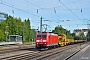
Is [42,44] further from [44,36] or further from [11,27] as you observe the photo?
[11,27]

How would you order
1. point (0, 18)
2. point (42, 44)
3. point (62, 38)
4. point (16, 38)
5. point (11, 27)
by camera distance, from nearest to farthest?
point (42, 44), point (62, 38), point (16, 38), point (11, 27), point (0, 18)

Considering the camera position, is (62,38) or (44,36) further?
(62,38)

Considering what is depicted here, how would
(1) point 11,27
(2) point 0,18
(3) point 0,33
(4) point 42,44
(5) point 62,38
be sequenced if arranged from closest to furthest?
(4) point 42,44 < (5) point 62,38 < (3) point 0,33 < (1) point 11,27 < (2) point 0,18

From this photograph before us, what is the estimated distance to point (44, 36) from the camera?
39.5 metres

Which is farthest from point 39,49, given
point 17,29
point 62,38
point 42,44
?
point 17,29

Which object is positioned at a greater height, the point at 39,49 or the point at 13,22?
the point at 13,22

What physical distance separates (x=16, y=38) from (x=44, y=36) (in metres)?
36.5

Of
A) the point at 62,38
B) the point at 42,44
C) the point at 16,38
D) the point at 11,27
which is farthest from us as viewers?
the point at 11,27

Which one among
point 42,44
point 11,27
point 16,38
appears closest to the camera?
point 42,44

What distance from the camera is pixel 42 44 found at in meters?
38.8

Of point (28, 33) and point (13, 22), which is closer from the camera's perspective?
point (13, 22)

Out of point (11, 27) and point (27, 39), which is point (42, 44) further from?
point (27, 39)

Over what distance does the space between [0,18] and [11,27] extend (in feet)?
118

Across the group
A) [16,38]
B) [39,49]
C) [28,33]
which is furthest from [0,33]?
[39,49]
